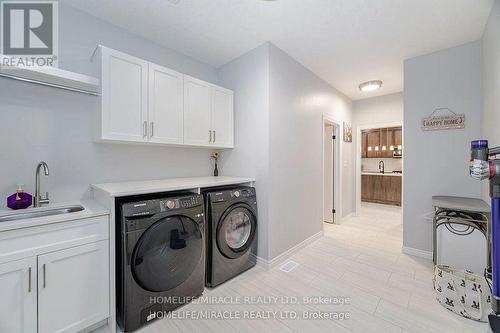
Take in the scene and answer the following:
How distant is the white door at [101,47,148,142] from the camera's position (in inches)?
69.9

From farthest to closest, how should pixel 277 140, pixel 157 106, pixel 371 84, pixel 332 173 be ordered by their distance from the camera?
pixel 332 173
pixel 371 84
pixel 277 140
pixel 157 106

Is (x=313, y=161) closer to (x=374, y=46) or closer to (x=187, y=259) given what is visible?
(x=374, y=46)

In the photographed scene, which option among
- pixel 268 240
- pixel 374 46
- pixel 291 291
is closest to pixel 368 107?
pixel 374 46

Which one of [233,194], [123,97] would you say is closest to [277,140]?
[233,194]

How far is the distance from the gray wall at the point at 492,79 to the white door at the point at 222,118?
2.57m

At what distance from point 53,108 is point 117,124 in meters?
0.54

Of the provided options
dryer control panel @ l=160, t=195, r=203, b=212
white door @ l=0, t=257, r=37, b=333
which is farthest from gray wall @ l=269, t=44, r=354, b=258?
white door @ l=0, t=257, r=37, b=333

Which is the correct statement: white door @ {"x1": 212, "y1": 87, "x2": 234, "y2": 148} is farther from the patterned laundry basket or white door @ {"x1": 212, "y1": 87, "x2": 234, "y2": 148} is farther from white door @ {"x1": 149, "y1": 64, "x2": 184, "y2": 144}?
the patterned laundry basket

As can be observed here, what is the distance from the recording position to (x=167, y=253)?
1.66m

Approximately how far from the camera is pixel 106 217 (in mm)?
1506

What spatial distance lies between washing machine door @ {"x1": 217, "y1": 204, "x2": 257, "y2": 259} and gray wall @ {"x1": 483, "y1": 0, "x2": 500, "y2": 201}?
232cm

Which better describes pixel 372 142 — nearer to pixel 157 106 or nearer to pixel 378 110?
pixel 378 110

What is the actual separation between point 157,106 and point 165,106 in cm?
8

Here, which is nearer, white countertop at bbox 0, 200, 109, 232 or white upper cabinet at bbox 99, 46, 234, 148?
white countertop at bbox 0, 200, 109, 232
